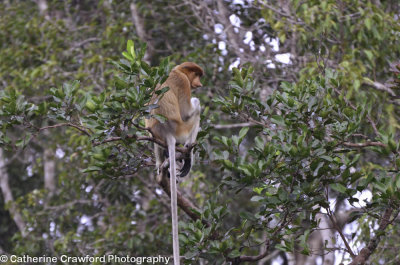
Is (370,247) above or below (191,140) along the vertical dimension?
below

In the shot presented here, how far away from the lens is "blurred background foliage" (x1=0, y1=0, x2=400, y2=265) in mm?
2791

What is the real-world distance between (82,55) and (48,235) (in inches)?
72.0

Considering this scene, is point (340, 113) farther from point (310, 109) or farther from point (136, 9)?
point (136, 9)

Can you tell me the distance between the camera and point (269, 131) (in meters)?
2.96

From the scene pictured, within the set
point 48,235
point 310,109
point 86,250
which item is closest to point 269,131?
point 310,109

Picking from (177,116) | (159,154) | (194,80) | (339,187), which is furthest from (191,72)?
(339,187)

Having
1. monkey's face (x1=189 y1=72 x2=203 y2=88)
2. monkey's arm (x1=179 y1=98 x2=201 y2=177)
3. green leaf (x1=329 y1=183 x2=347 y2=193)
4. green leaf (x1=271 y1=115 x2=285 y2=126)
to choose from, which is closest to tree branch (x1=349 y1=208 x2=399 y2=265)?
green leaf (x1=329 y1=183 x2=347 y2=193)

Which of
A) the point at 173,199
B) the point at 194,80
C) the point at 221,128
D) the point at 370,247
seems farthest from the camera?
the point at 221,128

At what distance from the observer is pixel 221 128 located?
5176 millimetres

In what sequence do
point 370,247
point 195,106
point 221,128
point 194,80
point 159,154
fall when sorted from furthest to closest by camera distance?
1. point 221,128
2. point 194,80
3. point 195,106
4. point 159,154
5. point 370,247

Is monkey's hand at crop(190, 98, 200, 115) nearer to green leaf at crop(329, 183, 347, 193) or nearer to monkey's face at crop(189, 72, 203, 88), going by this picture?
monkey's face at crop(189, 72, 203, 88)

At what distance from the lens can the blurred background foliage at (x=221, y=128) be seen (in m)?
2.79

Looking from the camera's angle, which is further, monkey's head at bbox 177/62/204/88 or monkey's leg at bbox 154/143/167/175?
monkey's head at bbox 177/62/204/88

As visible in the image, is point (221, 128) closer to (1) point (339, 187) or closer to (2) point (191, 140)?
(2) point (191, 140)
